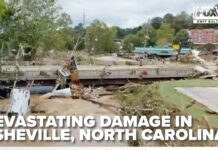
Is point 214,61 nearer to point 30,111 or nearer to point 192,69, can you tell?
point 192,69

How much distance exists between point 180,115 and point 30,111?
1044 millimetres

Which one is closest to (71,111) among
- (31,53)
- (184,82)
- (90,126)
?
(90,126)

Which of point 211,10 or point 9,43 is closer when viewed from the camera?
point 211,10

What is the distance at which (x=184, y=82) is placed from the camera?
565 centimetres

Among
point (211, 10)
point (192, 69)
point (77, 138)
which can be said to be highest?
point (211, 10)

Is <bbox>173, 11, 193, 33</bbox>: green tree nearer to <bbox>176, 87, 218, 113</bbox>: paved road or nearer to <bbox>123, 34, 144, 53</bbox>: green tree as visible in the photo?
<bbox>123, 34, 144, 53</bbox>: green tree

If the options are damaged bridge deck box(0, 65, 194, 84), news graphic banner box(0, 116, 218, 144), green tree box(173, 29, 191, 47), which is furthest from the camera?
damaged bridge deck box(0, 65, 194, 84)

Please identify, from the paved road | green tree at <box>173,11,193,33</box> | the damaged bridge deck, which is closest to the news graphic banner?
the paved road

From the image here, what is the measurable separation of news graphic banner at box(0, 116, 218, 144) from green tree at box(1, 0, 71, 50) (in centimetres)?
60

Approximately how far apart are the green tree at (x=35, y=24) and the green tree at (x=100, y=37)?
0.56 feet

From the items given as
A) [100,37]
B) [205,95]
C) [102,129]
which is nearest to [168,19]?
[100,37]

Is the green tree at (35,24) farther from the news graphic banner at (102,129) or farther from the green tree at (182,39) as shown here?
the green tree at (182,39)

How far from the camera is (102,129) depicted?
5.14 metres

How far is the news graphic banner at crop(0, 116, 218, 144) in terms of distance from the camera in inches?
202
